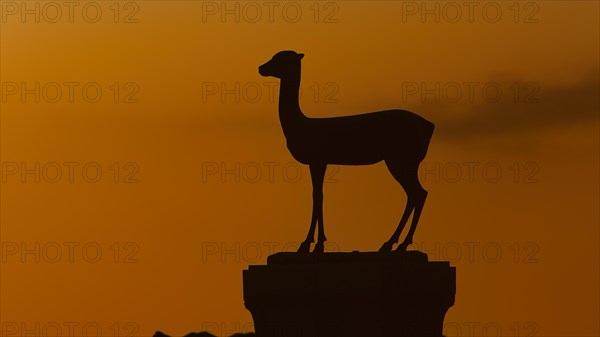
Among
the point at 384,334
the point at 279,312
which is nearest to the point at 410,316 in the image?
the point at 384,334

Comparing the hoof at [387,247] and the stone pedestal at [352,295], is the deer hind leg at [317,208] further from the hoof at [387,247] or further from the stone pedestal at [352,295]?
the hoof at [387,247]

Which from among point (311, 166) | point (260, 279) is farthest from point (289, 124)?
point (260, 279)

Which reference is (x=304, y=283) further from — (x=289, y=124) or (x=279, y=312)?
(x=289, y=124)

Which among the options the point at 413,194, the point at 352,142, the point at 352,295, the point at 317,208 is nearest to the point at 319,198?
the point at 317,208

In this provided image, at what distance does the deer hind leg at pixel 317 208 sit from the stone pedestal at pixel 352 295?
0.65 feet

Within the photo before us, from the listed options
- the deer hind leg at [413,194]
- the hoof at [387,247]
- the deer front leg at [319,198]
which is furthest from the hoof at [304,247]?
the deer hind leg at [413,194]

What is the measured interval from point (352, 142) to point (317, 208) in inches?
41.8

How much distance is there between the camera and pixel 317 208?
22719 millimetres

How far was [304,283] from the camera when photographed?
2236 cm

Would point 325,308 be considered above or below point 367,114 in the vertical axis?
below

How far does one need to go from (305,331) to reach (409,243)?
1951 mm

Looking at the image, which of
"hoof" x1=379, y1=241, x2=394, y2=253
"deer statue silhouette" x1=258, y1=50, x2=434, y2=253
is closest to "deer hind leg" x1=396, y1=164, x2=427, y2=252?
"deer statue silhouette" x1=258, y1=50, x2=434, y2=253

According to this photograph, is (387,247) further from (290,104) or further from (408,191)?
(290,104)

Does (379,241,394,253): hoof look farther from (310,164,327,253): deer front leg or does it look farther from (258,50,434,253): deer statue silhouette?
(310,164,327,253): deer front leg
